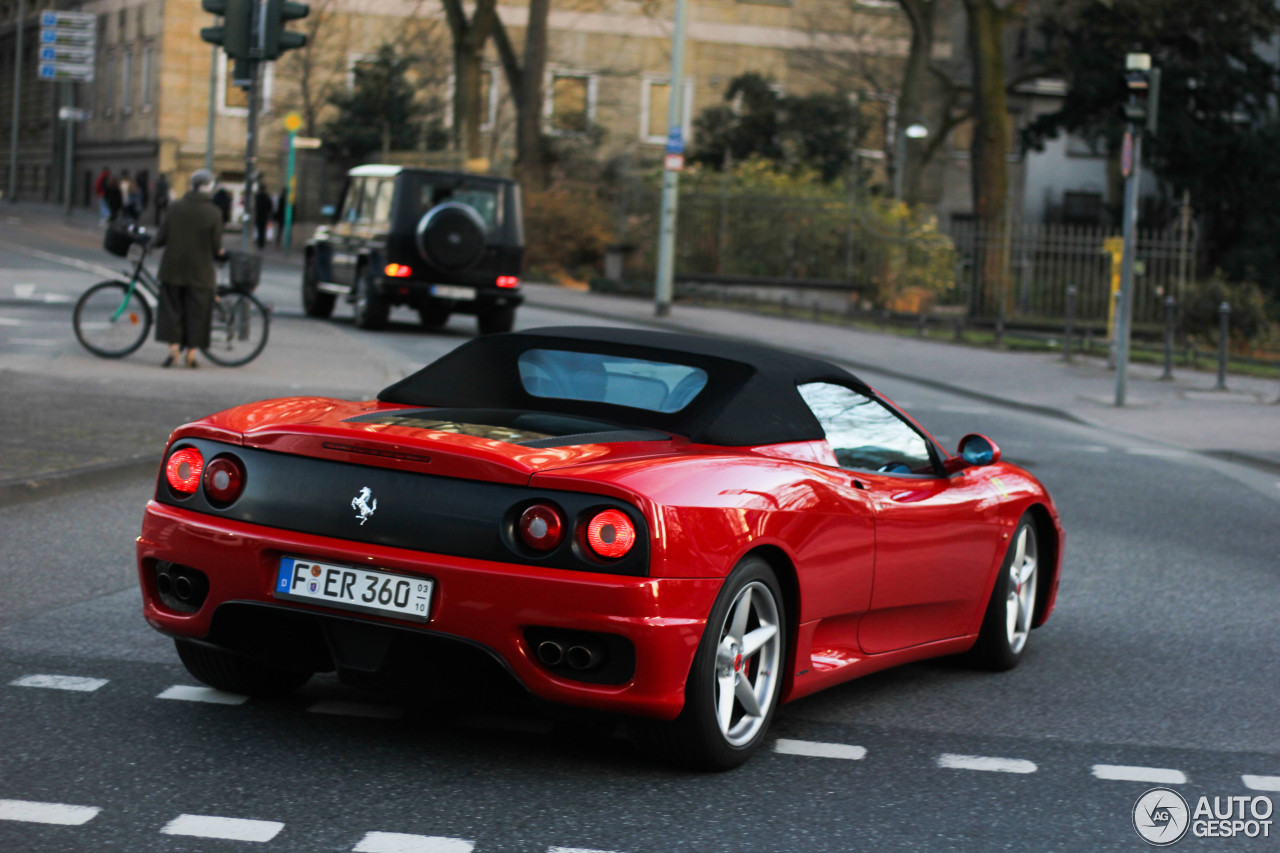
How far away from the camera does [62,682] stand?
17.7ft

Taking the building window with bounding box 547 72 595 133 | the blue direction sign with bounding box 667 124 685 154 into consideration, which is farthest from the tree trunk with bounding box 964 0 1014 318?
the building window with bounding box 547 72 595 133

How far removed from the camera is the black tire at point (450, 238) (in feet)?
71.5

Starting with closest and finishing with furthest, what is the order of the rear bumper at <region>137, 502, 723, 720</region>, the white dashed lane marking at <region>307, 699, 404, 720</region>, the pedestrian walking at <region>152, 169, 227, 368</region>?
the rear bumper at <region>137, 502, 723, 720</region> → the white dashed lane marking at <region>307, 699, 404, 720</region> → the pedestrian walking at <region>152, 169, 227, 368</region>

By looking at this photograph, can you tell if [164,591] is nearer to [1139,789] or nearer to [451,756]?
[451,756]

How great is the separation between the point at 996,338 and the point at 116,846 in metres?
24.4

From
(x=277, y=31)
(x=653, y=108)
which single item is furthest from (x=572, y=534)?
(x=653, y=108)

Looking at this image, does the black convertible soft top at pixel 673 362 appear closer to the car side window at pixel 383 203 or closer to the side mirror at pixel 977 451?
the side mirror at pixel 977 451

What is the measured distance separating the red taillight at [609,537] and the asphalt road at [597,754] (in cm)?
55

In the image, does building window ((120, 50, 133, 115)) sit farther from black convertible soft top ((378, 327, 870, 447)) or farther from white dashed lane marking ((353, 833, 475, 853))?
white dashed lane marking ((353, 833, 475, 853))

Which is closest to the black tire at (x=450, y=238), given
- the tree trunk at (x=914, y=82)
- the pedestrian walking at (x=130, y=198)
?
the tree trunk at (x=914, y=82)

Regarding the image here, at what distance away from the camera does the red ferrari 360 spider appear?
4.42 metres

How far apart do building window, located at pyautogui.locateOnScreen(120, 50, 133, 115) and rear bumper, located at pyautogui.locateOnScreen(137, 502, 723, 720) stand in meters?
60.8

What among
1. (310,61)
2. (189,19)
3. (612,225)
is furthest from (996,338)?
(189,19)

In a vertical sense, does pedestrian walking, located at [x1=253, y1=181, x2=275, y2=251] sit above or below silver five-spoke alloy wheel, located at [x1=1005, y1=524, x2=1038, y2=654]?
above
